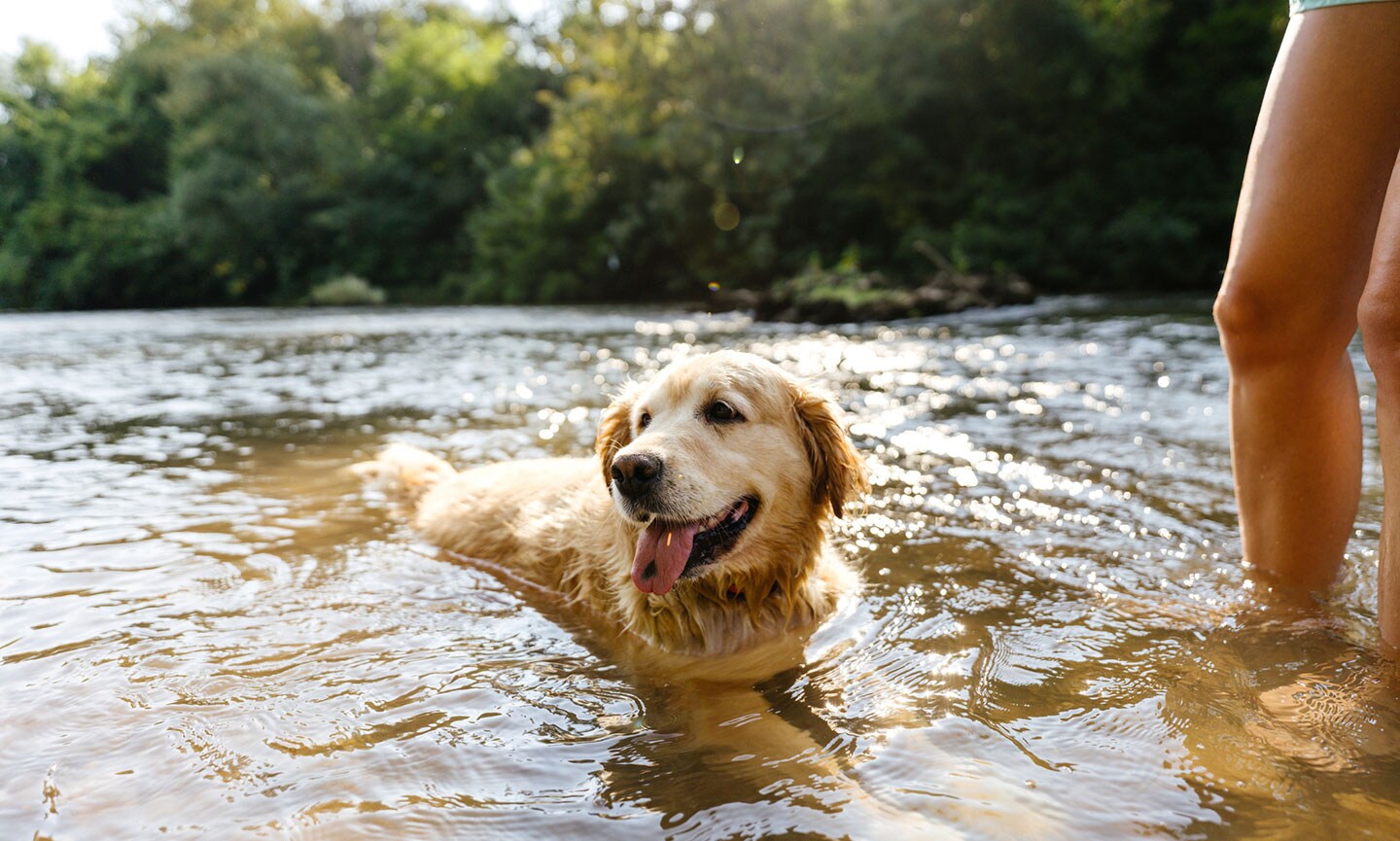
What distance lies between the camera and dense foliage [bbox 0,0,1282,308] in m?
28.8

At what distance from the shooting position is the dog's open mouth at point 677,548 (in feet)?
10.3

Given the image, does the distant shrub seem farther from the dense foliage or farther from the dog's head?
the dog's head

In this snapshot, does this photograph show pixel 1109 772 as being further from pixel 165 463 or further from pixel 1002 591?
pixel 165 463

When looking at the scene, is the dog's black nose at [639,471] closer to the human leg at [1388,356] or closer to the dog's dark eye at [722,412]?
the dog's dark eye at [722,412]

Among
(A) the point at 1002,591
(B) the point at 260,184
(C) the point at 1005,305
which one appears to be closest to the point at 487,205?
(B) the point at 260,184

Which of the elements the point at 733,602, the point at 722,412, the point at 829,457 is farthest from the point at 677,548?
the point at 829,457

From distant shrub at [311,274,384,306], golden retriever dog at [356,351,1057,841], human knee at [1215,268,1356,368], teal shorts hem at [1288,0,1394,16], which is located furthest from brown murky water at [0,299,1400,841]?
distant shrub at [311,274,384,306]

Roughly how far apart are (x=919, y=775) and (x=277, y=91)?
50.0 m

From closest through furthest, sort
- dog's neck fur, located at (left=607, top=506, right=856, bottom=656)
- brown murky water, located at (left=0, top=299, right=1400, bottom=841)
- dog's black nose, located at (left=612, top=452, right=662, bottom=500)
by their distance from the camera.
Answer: brown murky water, located at (left=0, top=299, right=1400, bottom=841) → dog's black nose, located at (left=612, top=452, right=662, bottom=500) → dog's neck fur, located at (left=607, top=506, right=856, bottom=656)

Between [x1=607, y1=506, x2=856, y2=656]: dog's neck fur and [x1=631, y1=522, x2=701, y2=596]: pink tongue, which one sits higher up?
[x1=631, y1=522, x2=701, y2=596]: pink tongue

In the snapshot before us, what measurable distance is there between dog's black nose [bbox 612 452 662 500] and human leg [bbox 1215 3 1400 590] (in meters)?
1.91

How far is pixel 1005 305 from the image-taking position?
20062mm

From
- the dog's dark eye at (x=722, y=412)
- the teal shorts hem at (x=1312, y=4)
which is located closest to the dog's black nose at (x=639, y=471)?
the dog's dark eye at (x=722, y=412)

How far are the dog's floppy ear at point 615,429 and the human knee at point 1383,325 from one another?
2439mm
